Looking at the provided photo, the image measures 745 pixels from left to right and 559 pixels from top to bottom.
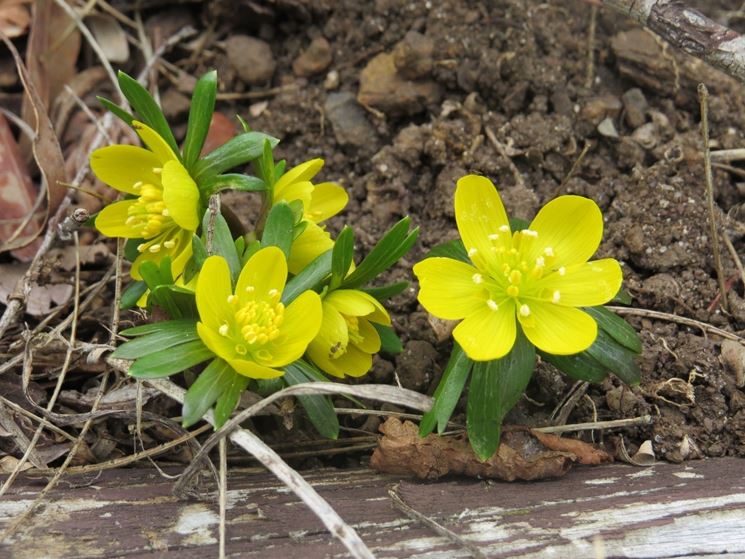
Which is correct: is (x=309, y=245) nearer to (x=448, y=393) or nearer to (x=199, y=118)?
(x=199, y=118)

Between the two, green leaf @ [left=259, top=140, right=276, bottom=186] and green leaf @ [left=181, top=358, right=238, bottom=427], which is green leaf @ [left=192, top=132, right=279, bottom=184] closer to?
green leaf @ [left=259, top=140, right=276, bottom=186]

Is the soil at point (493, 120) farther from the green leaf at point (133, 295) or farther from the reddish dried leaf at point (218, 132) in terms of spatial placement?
the green leaf at point (133, 295)

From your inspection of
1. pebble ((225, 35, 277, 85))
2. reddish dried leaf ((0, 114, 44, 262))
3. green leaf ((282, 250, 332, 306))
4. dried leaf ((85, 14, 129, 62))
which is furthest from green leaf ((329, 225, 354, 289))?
dried leaf ((85, 14, 129, 62))

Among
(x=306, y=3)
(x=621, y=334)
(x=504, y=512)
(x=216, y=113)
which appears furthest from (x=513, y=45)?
(x=504, y=512)

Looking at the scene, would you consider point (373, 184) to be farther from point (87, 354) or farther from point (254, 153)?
point (87, 354)

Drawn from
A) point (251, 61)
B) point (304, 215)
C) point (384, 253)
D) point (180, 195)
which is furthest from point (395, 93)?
point (180, 195)
